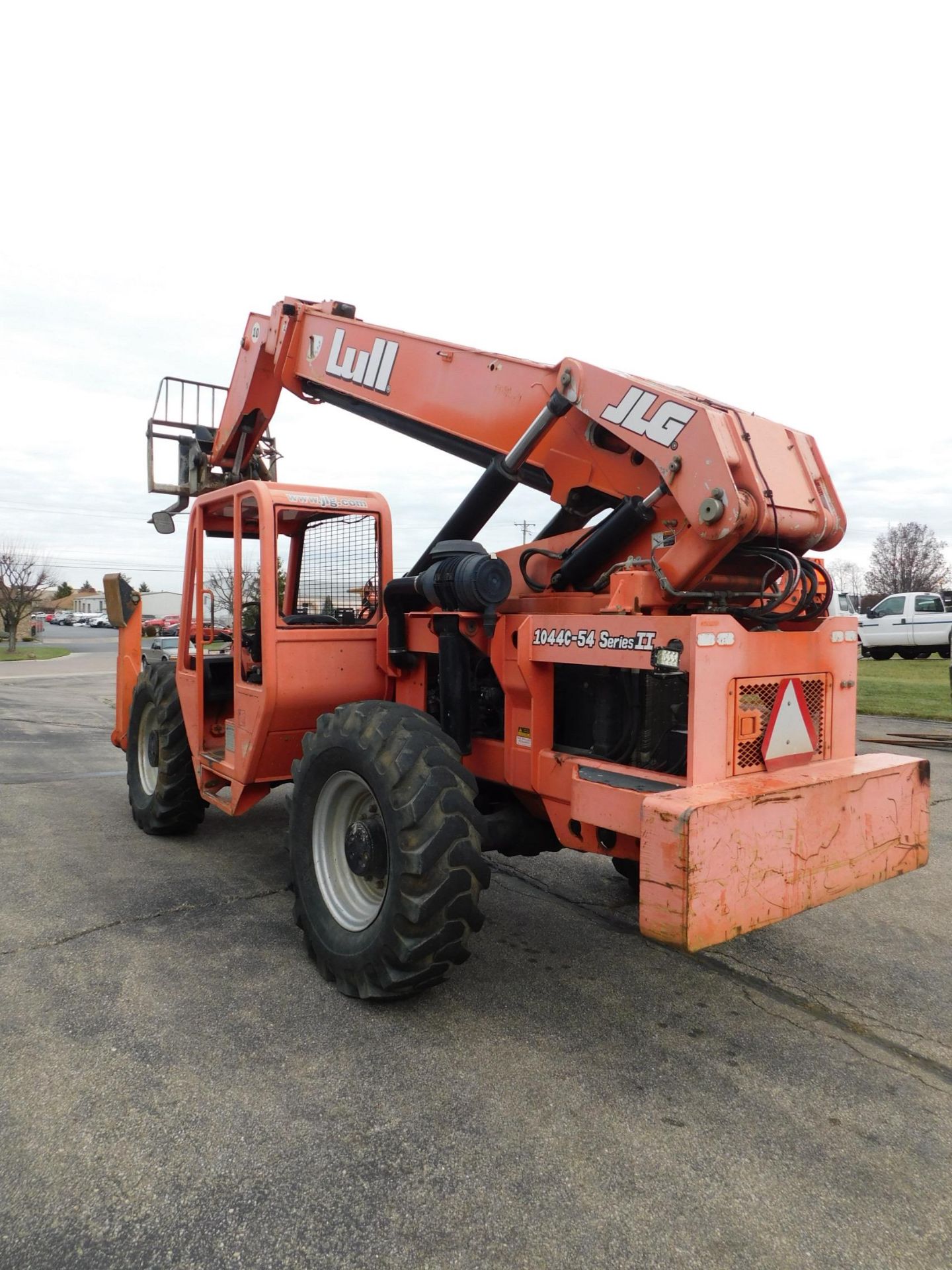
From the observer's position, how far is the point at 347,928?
396cm

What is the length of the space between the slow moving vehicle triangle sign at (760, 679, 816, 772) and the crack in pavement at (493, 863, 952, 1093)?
0.89 metres

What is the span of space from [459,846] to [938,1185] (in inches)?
73.9

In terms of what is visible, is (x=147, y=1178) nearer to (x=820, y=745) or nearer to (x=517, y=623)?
(x=517, y=623)

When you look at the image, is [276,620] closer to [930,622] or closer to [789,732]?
[789,732]

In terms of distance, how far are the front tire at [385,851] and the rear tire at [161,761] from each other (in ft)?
7.41

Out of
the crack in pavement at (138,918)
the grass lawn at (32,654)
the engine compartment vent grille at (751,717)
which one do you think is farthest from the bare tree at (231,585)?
the grass lawn at (32,654)

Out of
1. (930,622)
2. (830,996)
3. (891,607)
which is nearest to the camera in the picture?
(830,996)

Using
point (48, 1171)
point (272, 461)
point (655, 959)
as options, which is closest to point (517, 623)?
point (655, 959)

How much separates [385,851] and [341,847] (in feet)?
1.44

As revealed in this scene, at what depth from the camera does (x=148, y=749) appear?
6.73 meters

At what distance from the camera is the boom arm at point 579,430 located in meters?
3.51

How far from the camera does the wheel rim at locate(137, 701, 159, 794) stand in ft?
21.6

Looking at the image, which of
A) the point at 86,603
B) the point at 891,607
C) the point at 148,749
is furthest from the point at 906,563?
the point at 86,603

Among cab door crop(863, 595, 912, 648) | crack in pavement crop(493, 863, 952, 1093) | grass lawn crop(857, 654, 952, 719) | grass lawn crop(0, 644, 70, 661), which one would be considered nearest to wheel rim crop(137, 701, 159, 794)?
crack in pavement crop(493, 863, 952, 1093)
